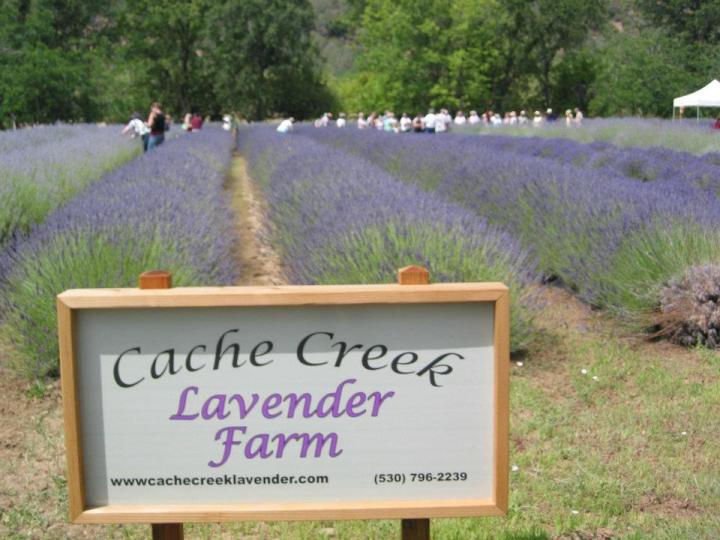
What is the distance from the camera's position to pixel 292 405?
2.70m

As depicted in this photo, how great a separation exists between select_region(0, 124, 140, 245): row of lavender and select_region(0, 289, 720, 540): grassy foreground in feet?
9.69

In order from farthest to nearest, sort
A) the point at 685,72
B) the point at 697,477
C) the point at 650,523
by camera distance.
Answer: the point at 685,72
the point at 697,477
the point at 650,523

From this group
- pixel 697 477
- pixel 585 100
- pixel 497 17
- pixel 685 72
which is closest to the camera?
pixel 697 477

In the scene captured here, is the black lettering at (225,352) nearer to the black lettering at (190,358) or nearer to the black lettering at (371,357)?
the black lettering at (190,358)

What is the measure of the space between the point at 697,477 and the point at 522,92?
6965 cm

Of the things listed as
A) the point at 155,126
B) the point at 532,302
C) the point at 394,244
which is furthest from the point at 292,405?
the point at 155,126

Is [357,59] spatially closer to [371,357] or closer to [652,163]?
[652,163]

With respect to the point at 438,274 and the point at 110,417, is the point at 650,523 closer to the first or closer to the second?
the point at 110,417

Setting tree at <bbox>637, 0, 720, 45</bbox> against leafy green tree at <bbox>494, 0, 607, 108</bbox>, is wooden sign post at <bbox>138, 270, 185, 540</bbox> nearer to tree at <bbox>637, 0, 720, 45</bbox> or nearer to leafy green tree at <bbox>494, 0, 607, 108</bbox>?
tree at <bbox>637, 0, 720, 45</bbox>

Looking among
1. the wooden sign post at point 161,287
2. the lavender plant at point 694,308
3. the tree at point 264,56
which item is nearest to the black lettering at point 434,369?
the wooden sign post at point 161,287

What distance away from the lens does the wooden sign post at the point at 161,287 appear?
2.71 m

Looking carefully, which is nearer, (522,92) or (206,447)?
(206,447)

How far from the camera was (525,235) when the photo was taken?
30.4 feet

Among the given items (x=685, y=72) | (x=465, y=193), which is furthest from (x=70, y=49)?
(x=465, y=193)
